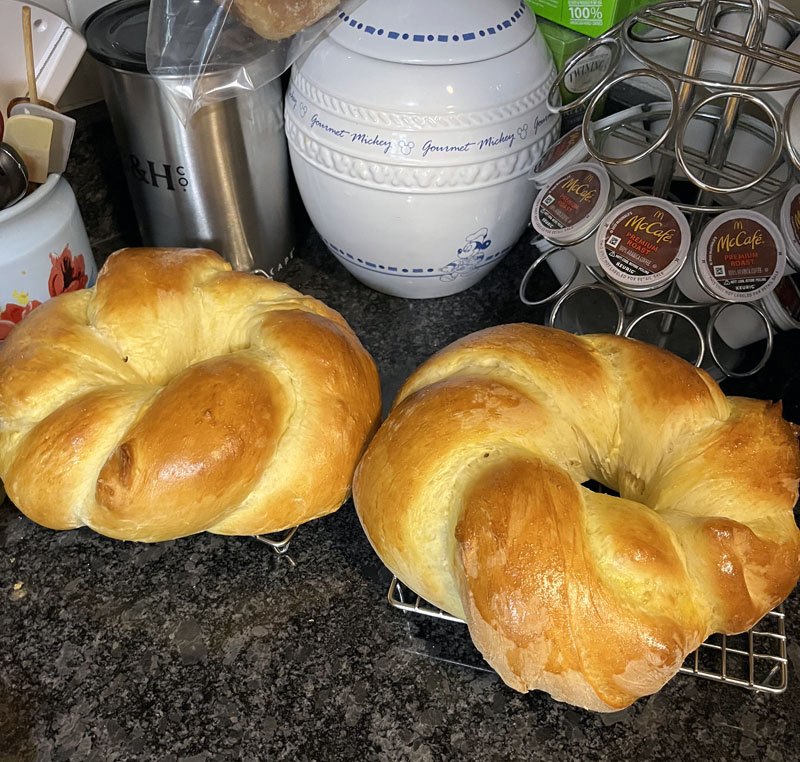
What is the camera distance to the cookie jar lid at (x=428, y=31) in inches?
29.9

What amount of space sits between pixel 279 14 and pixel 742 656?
73 cm

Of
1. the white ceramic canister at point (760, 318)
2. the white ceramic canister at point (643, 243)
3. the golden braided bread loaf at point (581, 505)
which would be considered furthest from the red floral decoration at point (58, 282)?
the white ceramic canister at point (760, 318)

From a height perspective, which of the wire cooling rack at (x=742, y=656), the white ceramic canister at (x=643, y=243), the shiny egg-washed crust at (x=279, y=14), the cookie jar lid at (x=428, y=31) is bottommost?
the wire cooling rack at (x=742, y=656)

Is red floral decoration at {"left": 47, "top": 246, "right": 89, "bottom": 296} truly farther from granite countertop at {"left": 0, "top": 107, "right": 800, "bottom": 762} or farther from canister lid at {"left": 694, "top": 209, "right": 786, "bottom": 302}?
canister lid at {"left": 694, "top": 209, "right": 786, "bottom": 302}

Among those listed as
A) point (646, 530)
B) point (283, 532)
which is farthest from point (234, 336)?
point (646, 530)

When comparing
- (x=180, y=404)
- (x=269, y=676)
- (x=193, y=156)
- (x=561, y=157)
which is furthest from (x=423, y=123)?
(x=269, y=676)

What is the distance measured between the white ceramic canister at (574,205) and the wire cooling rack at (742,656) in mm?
385

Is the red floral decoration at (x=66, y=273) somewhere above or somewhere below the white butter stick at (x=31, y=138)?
below

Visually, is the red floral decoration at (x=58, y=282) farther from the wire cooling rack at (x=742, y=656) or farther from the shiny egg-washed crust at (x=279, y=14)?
the wire cooling rack at (x=742, y=656)

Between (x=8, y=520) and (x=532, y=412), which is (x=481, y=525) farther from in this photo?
(x=8, y=520)

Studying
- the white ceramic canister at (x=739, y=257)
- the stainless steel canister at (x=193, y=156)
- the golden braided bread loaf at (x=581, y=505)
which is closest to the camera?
the golden braided bread loaf at (x=581, y=505)

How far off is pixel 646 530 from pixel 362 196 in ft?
1.56

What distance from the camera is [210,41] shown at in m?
0.79

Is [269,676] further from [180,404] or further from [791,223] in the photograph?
[791,223]
